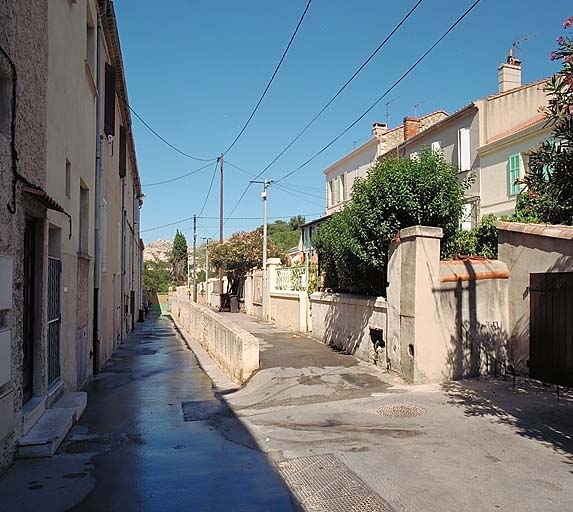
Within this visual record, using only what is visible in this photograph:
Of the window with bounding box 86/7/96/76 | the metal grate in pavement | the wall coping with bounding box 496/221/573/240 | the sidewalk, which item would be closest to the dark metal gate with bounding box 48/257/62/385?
the sidewalk

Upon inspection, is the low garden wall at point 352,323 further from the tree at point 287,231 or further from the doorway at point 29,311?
the tree at point 287,231

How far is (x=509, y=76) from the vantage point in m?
24.1

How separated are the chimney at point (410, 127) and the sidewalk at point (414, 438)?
66.3ft

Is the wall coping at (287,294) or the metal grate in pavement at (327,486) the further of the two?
the wall coping at (287,294)

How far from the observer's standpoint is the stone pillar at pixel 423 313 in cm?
942

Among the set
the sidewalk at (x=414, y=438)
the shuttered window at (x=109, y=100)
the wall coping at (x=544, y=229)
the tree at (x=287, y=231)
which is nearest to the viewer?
the sidewalk at (x=414, y=438)

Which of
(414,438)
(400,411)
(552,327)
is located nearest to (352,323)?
(552,327)

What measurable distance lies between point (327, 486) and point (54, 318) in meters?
4.51

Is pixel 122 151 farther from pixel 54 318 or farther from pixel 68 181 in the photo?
pixel 54 318

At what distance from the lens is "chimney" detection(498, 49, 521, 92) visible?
78.6 feet

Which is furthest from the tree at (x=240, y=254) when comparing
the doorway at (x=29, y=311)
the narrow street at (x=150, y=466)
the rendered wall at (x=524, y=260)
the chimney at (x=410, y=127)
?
the doorway at (x=29, y=311)

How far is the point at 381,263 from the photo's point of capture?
1139 centimetres

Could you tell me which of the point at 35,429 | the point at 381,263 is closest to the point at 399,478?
the point at 35,429

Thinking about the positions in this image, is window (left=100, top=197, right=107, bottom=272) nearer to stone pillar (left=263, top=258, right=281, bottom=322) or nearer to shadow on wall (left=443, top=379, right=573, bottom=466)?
shadow on wall (left=443, top=379, right=573, bottom=466)
